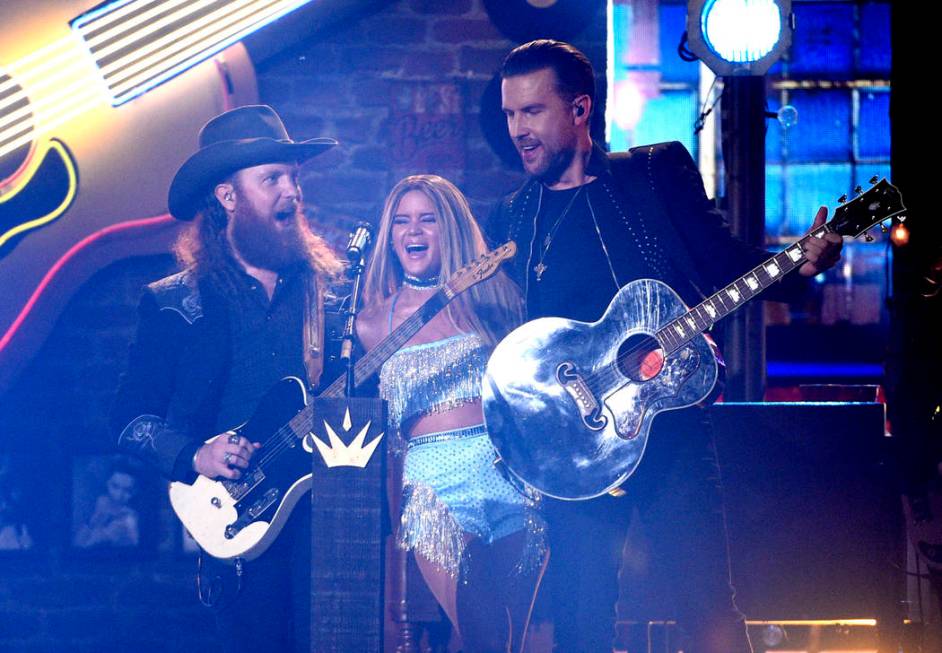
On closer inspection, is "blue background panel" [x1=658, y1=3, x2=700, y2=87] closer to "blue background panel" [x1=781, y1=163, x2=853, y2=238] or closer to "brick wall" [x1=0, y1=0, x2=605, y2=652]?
"blue background panel" [x1=781, y1=163, x2=853, y2=238]

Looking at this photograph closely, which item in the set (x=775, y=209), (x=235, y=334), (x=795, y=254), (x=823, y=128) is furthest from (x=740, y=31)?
(x=823, y=128)

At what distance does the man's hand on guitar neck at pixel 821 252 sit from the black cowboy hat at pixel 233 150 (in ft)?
5.46

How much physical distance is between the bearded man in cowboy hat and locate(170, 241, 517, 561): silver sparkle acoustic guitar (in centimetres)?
4

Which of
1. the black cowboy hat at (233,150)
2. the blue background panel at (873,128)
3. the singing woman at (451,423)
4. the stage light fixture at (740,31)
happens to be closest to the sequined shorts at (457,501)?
the singing woman at (451,423)

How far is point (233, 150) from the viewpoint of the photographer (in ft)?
11.9

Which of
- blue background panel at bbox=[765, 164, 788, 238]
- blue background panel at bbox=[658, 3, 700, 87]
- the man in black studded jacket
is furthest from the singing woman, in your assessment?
blue background panel at bbox=[658, 3, 700, 87]

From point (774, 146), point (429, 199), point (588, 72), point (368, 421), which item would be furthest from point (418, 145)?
point (774, 146)

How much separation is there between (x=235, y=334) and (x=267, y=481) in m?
0.51

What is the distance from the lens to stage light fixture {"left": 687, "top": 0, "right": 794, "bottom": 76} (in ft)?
12.1

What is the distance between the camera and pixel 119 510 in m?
4.02

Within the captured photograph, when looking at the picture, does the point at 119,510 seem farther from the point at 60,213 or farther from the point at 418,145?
the point at 418,145

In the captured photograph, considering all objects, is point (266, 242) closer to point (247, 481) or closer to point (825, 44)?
point (247, 481)

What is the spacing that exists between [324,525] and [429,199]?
1.45 meters

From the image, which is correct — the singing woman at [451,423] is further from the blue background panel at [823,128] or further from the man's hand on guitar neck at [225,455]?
the blue background panel at [823,128]
